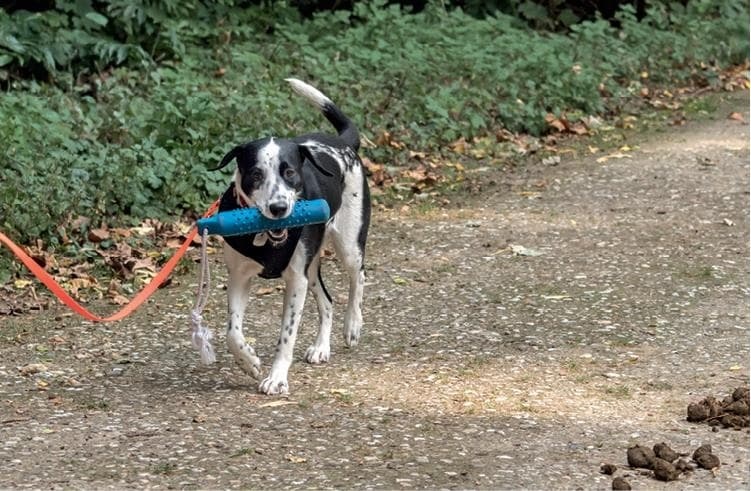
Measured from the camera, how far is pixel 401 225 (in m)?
9.67

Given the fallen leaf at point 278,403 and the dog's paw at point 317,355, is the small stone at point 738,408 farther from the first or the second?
the dog's paw at point 317,355

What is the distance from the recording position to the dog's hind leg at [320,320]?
6605 mm

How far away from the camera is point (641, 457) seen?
16.5ft

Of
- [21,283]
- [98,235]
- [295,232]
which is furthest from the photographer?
[98,235]

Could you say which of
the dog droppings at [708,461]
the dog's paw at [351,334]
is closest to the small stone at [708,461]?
the dog droppings at [708,461]

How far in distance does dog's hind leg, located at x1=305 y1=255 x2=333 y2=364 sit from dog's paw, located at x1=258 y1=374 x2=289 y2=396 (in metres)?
0.53

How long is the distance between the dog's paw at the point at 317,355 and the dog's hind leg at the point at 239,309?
45 centimetres

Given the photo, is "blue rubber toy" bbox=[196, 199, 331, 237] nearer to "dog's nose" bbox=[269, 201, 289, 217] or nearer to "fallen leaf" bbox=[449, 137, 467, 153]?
"dog's nose" bbox=[269, 201, 289, 217]

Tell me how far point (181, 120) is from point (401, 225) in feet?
6.30

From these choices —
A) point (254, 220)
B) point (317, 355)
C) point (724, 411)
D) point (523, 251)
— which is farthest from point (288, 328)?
point (523, 251)

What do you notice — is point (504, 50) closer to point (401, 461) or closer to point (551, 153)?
point (551, 153)

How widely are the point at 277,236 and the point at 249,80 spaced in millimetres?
6292

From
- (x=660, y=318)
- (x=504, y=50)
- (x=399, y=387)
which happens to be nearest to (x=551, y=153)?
(x=504, y=50)

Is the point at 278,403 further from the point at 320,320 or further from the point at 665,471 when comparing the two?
the point at 665,471
